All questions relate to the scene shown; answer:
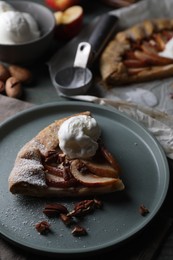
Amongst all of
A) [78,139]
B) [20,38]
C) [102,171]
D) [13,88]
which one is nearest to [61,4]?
[20,38]

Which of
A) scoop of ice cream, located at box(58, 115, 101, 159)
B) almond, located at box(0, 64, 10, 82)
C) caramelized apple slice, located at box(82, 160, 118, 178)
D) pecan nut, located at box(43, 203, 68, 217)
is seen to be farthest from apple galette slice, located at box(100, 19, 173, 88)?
pecan nut, located at box(43, 203, 68, 217)

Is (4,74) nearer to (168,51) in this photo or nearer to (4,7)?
(4,7)

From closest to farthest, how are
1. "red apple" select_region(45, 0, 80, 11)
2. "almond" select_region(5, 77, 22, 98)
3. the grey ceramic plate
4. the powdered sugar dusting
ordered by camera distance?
the grey ceramic plate, the powdered sugar dusting, "almond" select_region(5, 77, 22, 98), "red apple" select_region(45, 0, 80, 11)

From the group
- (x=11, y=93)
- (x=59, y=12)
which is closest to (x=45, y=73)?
(x=11, y=93)

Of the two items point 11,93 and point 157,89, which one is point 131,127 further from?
point 11,93

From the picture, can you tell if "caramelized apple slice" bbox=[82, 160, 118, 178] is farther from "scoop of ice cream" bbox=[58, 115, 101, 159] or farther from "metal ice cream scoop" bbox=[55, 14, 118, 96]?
"metal ice cream scoop" bbox=[55, 14, 118, 96]

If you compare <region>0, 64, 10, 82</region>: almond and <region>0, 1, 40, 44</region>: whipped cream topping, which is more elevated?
<region>0, 1, 40, 44</region>: whipped cream topping
